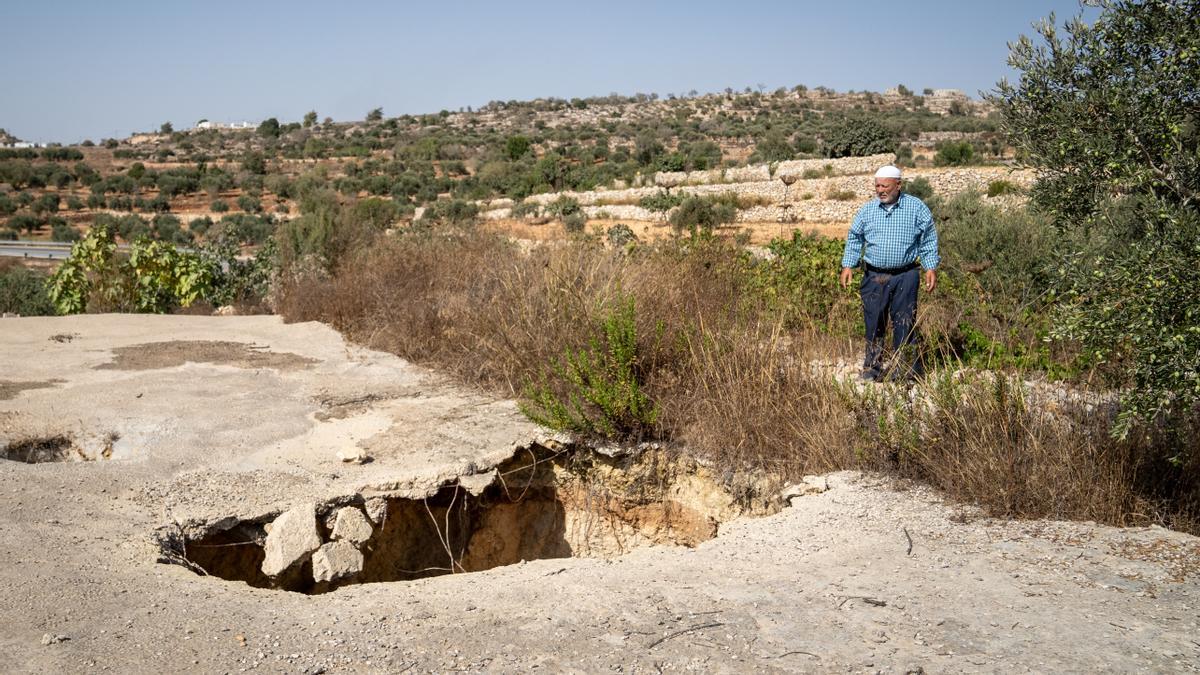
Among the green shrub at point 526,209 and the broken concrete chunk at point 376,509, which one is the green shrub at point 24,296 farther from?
the green shrub at point 526,209

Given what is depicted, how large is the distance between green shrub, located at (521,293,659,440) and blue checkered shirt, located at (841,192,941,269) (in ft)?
6.28

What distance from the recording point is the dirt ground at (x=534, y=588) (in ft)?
11.0

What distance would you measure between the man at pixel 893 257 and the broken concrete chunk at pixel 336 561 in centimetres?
375

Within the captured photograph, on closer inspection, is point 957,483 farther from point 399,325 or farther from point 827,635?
point 399,325

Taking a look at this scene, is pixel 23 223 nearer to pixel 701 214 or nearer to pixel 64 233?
pixel 64 233

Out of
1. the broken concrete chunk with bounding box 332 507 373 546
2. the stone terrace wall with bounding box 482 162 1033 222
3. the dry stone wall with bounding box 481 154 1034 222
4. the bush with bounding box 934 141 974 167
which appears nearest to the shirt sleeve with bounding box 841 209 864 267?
the broken concrete chunk with bounding box 332 507 373 546

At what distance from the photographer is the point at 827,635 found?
3.47 meters

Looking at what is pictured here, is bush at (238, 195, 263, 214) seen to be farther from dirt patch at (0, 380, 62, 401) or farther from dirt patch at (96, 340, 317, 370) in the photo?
dirt patch at (0, 380, 62, 401)

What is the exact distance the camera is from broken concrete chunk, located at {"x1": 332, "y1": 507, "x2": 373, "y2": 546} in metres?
5.18

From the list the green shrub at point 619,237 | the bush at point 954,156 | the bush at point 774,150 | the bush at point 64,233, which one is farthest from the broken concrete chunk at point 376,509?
the bush at point 774,150

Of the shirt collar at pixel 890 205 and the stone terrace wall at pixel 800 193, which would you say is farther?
the stone terrace wall at pixel 800 193

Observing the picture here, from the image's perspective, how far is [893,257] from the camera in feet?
21.9

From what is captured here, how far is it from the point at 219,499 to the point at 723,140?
47.0 meters

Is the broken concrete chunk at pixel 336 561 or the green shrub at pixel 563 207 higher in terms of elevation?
the green shrub at pixel 563 207
